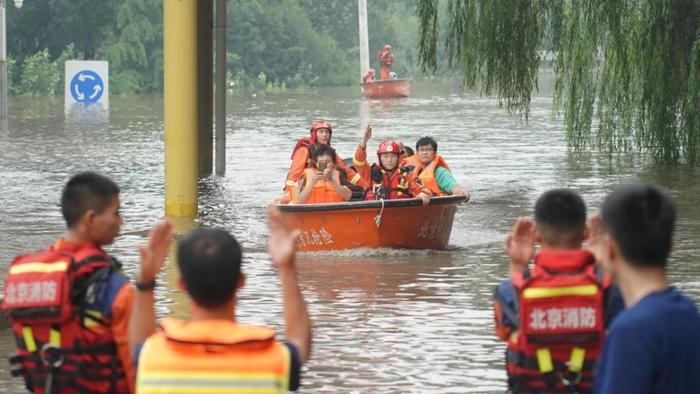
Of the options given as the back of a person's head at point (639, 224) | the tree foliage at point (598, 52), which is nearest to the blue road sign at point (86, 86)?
the tree foliage at point (598, 52)

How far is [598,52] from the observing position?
80.9 feet

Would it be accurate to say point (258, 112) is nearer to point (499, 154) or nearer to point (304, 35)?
point (499, 154)

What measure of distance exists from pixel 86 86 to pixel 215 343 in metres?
49.8

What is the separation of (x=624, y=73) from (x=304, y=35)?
253 feet

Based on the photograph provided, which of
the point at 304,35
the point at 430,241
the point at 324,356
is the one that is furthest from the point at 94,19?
the point at 324,356

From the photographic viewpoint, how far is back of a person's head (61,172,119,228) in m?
5.41

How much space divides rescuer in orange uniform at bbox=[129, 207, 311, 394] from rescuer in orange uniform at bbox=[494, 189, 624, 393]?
1012 mm

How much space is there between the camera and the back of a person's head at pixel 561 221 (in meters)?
5.46

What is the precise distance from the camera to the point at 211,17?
93.8ft

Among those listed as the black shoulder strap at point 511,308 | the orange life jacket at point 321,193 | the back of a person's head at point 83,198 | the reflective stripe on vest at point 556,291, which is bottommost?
the orange life jacket at point 321,193

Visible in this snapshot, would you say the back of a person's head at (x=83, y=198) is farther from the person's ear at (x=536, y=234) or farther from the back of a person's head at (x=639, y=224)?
the back of a person's head at (x=639, y=224)

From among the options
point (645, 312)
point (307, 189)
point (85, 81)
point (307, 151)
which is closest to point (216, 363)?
point (645, 312)

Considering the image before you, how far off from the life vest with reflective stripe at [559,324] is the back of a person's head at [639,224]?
119cm

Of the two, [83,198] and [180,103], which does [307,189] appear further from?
[83,198]
